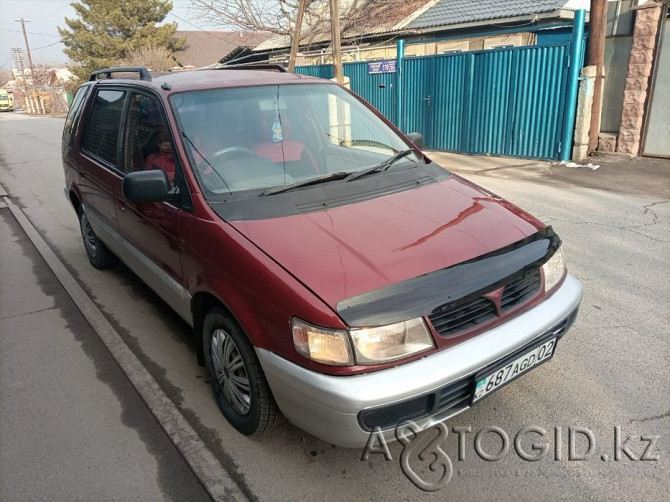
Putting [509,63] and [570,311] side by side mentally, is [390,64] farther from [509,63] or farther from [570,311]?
[570,311]

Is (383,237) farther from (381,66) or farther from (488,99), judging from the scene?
(381,66)

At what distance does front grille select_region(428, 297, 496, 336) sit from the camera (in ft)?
7.08

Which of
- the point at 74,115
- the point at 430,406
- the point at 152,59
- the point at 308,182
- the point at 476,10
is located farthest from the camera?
the point at 152,59

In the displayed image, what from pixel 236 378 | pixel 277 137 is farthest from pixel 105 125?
pixel 236 378

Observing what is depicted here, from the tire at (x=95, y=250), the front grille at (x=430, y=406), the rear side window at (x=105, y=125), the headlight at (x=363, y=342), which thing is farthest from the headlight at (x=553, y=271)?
the tire at (x=95, y=250)

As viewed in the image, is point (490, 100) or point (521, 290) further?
point (490, 100)

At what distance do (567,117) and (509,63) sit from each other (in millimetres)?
1636

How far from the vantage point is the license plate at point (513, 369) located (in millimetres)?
2260

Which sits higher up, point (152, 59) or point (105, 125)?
point (152, 59)

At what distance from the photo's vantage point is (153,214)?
3.23 meters

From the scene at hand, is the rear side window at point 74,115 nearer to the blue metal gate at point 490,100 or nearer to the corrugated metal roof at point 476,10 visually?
the blue metal gate at point 490,100

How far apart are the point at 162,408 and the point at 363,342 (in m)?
1.57

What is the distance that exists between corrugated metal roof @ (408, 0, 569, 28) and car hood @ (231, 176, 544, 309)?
11.2 metres

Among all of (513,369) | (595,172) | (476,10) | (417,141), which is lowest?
(595,172)
